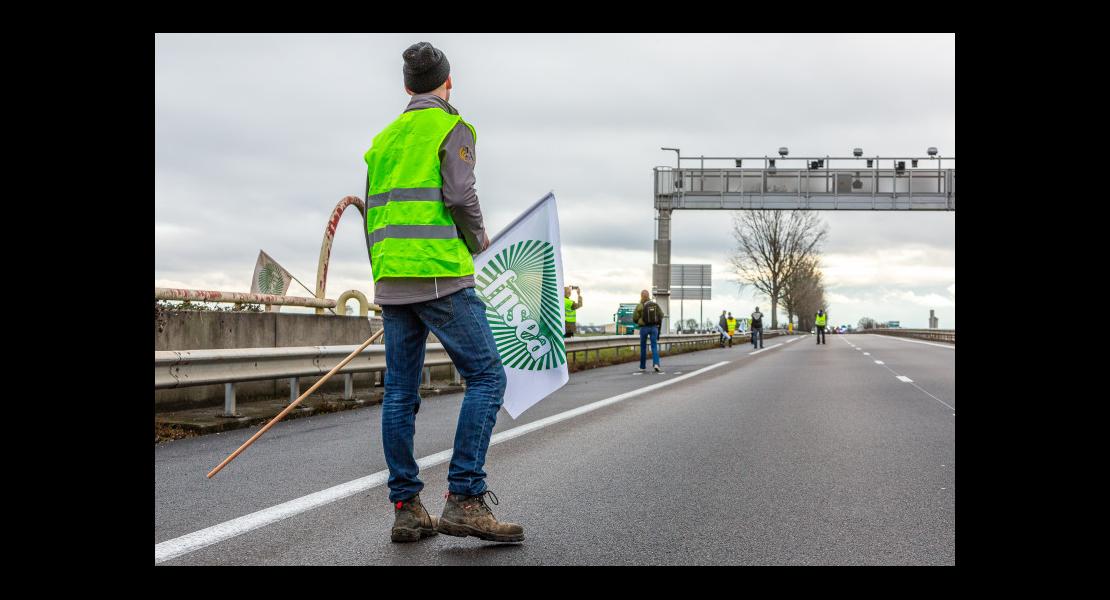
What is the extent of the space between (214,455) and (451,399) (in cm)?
476

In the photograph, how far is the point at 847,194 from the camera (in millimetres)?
42469

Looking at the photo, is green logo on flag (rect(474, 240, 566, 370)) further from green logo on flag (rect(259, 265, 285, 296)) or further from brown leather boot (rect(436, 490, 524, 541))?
green logo on flag (rect(259, 265, 285, 296))

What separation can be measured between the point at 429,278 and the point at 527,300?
3.81 feet

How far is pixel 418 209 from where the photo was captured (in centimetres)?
359

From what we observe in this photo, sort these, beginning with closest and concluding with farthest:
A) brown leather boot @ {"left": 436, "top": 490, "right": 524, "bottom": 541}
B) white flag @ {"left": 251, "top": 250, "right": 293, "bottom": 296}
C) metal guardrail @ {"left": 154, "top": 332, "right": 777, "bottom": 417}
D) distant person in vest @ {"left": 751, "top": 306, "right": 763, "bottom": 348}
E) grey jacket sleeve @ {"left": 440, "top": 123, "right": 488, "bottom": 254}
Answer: grey jacket sleeve @ {"left": 440, "top": 123, "right": 488, "bottom": 254}, brown leather boot @ {"left": 436, "top": 490, "right": 524, "bottom": 541}, metal guardrail @ {"left": 154, "top": 332, "right": 777, "bottom": 417}, white flag @ {"left": 251, "top": 250, "right": 293, "bottom": 296}, distant person in vest @ {"left": 751, "top": 306, "right": 763, "bottom": 348}

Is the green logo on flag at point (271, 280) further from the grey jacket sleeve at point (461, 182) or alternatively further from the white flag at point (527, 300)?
the grey jacket sleeve at point (461, 182)

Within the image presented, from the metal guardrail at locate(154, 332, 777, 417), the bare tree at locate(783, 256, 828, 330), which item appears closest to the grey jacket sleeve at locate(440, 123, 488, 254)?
the metal guardrail at locate(154, 332, 777, 417)


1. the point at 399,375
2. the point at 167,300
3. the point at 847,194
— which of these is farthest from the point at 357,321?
the point at 847,194

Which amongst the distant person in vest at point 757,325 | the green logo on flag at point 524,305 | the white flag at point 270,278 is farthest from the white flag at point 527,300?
→ the distant person in vest at point 757,325

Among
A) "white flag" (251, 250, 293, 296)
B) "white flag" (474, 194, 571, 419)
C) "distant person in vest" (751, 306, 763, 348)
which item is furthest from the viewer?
"distant person in vest" (751, 306, 763, 348)

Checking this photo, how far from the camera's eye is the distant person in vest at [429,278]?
3588mm

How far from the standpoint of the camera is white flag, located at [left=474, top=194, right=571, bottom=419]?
4.57 m
